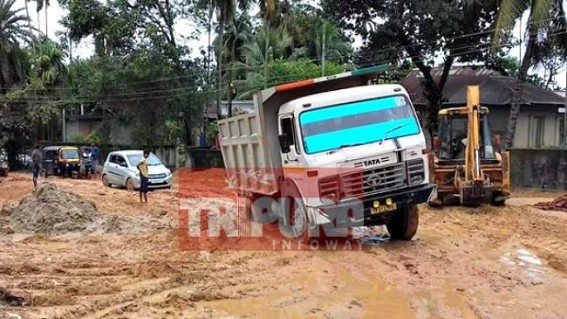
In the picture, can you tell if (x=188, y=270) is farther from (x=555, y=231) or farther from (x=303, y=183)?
(x=555, y=231)

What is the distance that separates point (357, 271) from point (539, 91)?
1065 inches

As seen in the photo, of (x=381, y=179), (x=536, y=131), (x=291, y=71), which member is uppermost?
(x=291, y=71)

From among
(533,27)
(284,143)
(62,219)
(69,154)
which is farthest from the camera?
(69,154)

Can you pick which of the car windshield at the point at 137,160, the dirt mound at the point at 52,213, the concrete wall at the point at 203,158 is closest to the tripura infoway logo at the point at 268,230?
the dirt mound at the point at 52,213

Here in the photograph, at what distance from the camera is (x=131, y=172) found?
25984 millimetres

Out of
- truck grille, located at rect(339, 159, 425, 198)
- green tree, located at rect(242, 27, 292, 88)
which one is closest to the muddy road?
truck grille, located at rect(339, 159, 425, 198)

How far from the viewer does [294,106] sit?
1122 centimetres

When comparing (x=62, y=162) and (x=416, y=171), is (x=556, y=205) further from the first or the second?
(x=62, y=162)

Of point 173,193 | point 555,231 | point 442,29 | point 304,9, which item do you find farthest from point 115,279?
point 304,9

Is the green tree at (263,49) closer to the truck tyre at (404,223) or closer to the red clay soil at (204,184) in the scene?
the red clay soil at (204,184)

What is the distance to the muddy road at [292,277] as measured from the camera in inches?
309

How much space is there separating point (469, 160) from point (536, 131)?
61.2 feet

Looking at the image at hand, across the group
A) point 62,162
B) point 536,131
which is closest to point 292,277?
point 536,131

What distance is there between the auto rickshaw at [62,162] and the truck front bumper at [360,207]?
92.7 ft
